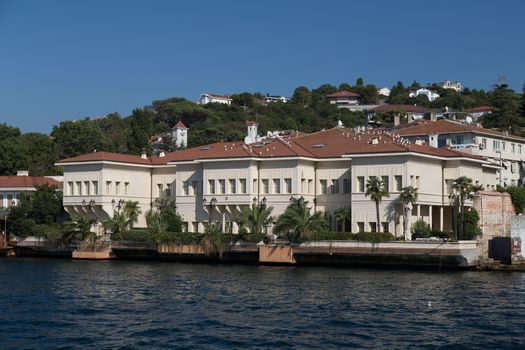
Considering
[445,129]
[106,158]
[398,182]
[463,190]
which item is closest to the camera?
[463,190]

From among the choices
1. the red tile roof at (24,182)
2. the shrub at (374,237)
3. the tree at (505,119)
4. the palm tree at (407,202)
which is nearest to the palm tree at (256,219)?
the shrub at (374,237)

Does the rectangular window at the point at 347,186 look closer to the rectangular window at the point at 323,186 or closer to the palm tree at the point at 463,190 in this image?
the rectangular window at the point at 323,186

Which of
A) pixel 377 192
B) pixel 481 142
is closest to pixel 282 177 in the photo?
pixel 377 192

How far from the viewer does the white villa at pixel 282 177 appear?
210 ft

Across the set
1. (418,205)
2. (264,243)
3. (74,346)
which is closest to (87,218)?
(264,243)

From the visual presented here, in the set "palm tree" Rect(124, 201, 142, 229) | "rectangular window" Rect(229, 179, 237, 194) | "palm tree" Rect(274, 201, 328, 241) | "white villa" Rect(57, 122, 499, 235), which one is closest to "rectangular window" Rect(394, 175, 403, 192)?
"white villa" Rect(57, 122, 499, 235)

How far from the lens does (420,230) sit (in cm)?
6072

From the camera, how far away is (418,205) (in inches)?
2502

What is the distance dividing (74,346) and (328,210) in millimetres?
40954

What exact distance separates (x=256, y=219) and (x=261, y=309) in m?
27.0

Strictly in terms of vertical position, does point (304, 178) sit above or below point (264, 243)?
above

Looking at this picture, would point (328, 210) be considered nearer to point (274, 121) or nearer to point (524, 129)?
point (524, 129)

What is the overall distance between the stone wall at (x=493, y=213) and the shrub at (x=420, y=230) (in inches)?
146

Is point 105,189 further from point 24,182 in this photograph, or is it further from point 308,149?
point 308,149
